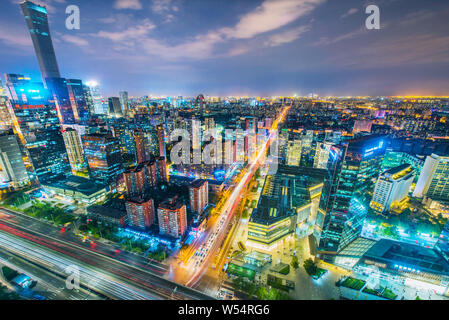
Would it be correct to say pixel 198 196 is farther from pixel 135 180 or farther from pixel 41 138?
pixel 41 138

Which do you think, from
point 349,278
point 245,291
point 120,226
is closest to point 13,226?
point 120,226

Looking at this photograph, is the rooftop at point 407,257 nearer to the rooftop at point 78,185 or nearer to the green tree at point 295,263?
the green tree at point 295,263

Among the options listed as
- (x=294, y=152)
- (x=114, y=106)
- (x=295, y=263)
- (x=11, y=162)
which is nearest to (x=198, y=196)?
(x=295, y=263)

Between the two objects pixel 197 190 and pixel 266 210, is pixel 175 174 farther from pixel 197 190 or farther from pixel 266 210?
pixel 266 210

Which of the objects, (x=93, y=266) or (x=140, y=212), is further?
(x=140, y=212)
